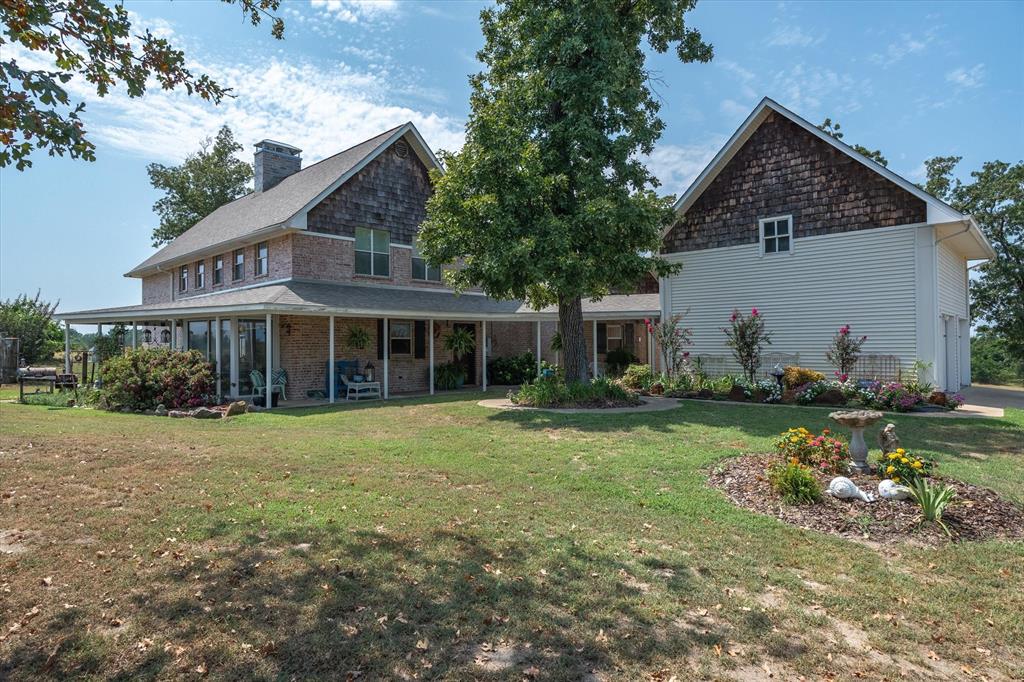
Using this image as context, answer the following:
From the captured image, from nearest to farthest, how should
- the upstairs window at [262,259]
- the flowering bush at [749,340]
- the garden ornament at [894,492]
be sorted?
1. the garden ornament at [894,492]
2. the flowering bush at [749,340]
3. the upstairs window at [262,259]

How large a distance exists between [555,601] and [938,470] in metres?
5.55

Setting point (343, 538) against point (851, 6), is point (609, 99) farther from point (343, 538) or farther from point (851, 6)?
point (343, 538)

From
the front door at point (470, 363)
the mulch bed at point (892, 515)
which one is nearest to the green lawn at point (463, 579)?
the mulch bed at point (892, 515)

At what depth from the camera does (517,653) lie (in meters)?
3.11

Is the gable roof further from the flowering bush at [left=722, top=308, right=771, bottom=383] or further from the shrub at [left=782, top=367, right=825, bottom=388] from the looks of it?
the shrub at [left=782, top=367, right=825, bottom=388]

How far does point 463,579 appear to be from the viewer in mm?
4008

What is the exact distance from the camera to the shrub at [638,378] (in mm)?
17109

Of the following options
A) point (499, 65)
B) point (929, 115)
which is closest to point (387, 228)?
point (499, 65)

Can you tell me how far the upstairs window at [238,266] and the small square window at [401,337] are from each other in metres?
5.74

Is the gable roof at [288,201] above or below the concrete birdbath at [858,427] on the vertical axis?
above

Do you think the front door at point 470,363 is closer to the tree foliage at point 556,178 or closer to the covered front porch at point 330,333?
the covered front porch at point 330,333

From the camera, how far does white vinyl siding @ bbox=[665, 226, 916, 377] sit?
14.5 m

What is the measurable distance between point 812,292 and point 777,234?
1.91 m

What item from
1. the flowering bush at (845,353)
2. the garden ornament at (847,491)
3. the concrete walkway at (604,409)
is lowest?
the concrete walkway at (604,409)
